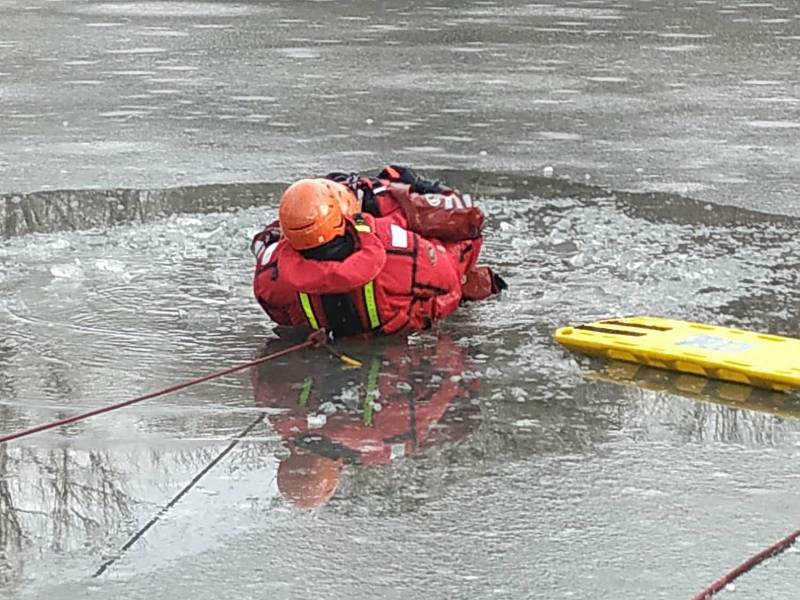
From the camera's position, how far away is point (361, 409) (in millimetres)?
5469

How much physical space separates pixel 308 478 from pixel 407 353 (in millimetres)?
1343

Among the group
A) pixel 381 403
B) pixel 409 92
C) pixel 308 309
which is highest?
pixel 308 309

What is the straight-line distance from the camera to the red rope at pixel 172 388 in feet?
17.3

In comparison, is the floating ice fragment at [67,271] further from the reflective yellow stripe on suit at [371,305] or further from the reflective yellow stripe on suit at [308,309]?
the reflective yellow stripe on suit at [371,305]

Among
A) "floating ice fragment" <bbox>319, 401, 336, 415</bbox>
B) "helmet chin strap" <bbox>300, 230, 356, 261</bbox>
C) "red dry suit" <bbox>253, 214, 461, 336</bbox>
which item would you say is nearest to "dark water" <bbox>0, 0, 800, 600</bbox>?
"floating ice fragment" <bbox>319, 401, 336, 415</bbox>

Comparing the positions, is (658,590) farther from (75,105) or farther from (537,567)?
(75,105)

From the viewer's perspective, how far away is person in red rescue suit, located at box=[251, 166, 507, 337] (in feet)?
20.0

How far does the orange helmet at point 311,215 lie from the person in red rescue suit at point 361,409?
452 mm

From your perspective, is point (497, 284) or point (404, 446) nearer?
point (404, 446)

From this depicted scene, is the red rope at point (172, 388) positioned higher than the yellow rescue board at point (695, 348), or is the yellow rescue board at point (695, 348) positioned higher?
the yellow rescue board at point (695, 348)

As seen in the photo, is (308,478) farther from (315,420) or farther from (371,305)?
(371,305)

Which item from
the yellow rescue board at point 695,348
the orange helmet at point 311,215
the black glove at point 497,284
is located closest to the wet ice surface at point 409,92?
the black glove at point 497,284

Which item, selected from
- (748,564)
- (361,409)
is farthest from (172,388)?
(748,564)

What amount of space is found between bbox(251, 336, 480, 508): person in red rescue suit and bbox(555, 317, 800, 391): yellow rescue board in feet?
1.71
